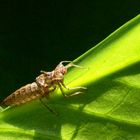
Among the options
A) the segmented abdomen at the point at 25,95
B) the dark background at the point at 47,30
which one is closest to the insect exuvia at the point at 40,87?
the segmented abdomen at the point at 25,95

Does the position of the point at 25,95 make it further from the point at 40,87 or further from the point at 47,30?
the point at 47,30

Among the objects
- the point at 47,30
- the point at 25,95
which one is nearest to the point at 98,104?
the point at 25,95

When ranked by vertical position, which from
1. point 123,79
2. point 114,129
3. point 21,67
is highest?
point 21,67

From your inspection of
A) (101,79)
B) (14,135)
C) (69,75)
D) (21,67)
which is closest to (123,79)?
(101,79)

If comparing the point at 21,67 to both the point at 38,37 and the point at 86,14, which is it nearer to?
the point at 38,37

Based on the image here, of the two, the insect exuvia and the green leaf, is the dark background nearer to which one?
the insect exuvia

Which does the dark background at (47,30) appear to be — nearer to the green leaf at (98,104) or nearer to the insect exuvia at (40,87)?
the insect exuvia at (40,87)
